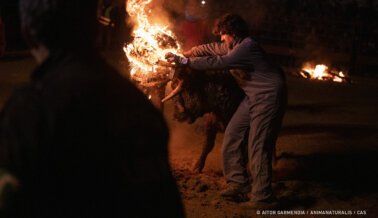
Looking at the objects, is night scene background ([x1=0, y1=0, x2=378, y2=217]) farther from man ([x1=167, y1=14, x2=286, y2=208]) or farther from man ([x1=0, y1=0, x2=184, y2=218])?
man ([x1=0, y1=0, x2=184, y2=218])

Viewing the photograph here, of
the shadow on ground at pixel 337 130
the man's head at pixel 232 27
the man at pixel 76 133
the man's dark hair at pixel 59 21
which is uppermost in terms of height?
the man's head at pixel 232 27

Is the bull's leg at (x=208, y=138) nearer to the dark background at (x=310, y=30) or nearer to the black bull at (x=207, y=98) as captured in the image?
the black bull at (x=207, y=98)

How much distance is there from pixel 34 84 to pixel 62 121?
197 mm

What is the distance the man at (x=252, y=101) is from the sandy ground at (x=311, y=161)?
0.42m

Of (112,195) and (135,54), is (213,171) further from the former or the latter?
(112,195)

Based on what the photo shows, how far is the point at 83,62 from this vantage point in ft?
5.45

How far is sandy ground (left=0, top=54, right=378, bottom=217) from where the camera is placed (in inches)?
206

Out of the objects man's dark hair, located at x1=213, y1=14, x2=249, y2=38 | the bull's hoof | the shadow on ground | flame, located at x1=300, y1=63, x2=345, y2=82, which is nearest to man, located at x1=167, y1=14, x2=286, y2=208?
man's dark hair, located at x1=213, y1=14, x2=249, y2=38

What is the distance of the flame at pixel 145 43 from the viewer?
18.7 ft

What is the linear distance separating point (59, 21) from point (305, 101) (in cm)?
998

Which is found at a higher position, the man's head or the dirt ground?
the man's head

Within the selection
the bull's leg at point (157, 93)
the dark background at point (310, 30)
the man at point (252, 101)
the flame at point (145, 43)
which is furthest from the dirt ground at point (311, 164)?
the dark background at point (310, 30)

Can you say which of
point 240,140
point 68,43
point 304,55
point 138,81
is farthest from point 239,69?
point 304,55

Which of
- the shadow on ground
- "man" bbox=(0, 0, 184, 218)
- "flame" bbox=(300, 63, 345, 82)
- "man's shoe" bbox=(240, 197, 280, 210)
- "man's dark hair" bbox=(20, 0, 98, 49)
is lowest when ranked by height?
"man's shoe" bbox=(240, 197, 280, 210)
